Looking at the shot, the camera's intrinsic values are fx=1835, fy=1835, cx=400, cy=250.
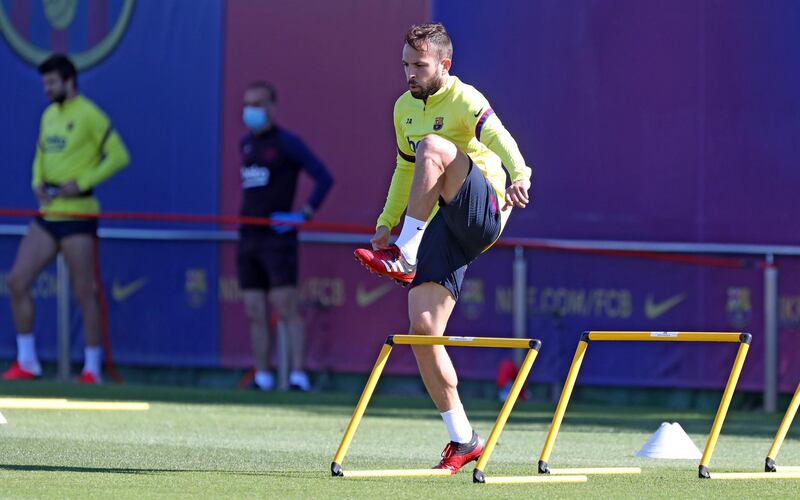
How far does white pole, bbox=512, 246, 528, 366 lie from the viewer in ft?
44.0

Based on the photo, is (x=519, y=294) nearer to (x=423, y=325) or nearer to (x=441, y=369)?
(x=441, y=369)

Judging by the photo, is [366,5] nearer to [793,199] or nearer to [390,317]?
[390,317]

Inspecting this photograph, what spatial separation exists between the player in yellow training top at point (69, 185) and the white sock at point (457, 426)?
6977 millimetres

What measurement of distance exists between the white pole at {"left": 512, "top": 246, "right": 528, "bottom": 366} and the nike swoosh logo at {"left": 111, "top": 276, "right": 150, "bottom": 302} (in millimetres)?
3337

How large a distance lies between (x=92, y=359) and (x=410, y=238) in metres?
7.42

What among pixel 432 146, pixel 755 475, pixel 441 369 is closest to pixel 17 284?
pixel 441 369

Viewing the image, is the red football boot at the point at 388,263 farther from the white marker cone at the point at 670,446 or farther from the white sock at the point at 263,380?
the white sock at the point at 263,380

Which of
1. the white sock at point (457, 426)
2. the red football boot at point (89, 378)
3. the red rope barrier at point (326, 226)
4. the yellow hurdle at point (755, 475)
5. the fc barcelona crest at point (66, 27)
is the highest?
the fc barcelona crest at point (66, 27)

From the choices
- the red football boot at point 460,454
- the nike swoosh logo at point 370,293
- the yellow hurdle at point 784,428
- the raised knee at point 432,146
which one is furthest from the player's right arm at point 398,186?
the nike swoosh logo at point 370,293

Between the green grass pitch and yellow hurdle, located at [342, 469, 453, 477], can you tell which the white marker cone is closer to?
the green grass pitch

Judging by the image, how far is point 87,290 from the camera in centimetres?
1434

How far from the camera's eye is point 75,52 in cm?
1535

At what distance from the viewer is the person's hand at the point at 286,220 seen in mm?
13852

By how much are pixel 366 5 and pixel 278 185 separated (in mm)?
1564
